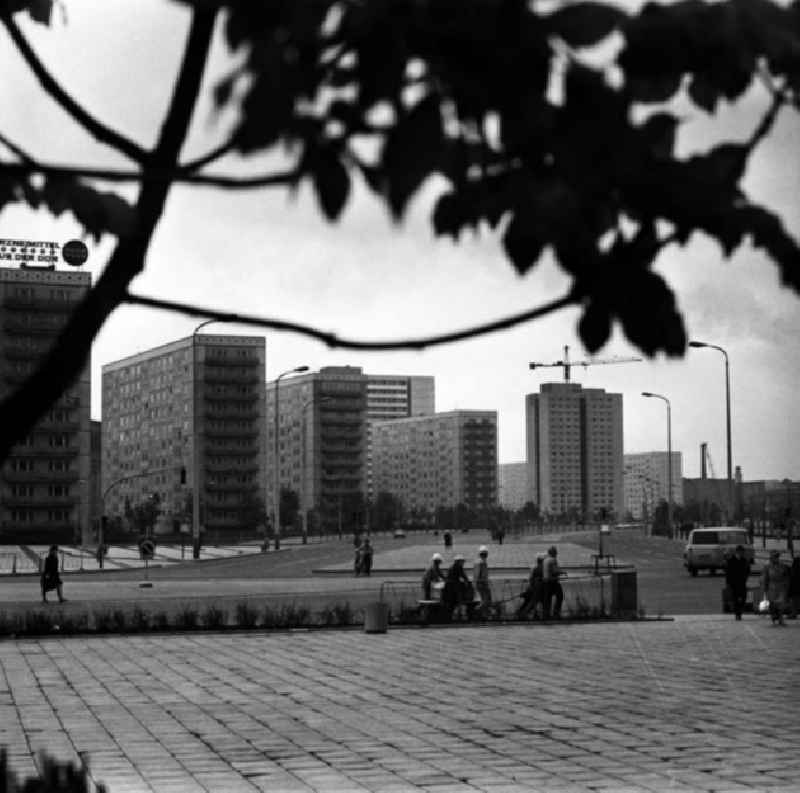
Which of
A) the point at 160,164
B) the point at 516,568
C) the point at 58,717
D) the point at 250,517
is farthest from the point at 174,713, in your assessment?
the point at 250,517

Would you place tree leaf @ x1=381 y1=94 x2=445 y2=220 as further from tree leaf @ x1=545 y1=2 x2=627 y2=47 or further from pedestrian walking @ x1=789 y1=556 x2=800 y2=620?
pedestrian walking @ x1=789 y1=556 x2=800 y2=620

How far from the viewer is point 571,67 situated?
2.44m

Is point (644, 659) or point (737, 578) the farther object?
point (737, 578)

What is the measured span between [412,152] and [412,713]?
13473mm

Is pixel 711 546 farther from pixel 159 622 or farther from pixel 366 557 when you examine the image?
pixel 159 622

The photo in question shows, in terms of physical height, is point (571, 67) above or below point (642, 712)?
above

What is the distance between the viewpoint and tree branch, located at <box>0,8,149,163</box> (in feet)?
10.3

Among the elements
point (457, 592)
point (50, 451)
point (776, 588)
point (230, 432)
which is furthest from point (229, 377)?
point (776, 588)

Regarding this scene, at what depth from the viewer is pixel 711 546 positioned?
56594 mm

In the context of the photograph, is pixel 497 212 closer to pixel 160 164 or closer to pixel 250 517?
pixel 160 164

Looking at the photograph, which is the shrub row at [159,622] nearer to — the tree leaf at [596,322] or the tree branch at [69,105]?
the tree branch at [69,105]

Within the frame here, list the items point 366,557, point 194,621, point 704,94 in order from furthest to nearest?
point 366,557, point 194,621, point 704,94

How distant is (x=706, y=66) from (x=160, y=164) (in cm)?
117

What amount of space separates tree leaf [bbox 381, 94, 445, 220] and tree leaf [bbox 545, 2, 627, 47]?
0.84 ft
